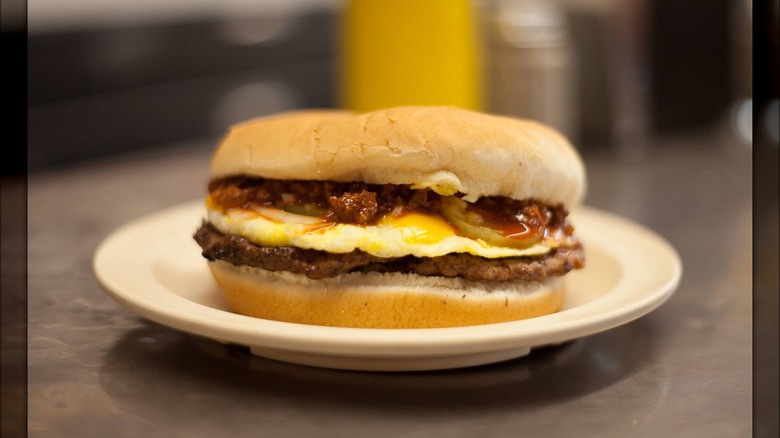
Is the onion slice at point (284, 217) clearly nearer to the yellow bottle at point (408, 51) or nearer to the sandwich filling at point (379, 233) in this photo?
the sandwich filling at point (379, 233)

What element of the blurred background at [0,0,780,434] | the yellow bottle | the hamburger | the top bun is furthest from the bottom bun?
the yellow bottle

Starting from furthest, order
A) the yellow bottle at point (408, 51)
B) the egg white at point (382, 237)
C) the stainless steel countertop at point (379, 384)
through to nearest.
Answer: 1. the yellow bottle at point (408, 51)
2. the egg white at point (382, 237)
3. the stainless steel countertop at point (379, 384)

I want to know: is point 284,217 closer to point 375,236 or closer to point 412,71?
point 375,236

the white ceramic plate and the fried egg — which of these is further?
the fried egg

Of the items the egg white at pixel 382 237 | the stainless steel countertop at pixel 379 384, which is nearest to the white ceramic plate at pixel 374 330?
the stainless steel countertop at pixel 379 384

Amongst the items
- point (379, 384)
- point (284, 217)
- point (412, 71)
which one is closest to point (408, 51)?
point (412, 71)

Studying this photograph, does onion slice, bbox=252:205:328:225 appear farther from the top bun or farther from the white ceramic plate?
the white ceramic plate
